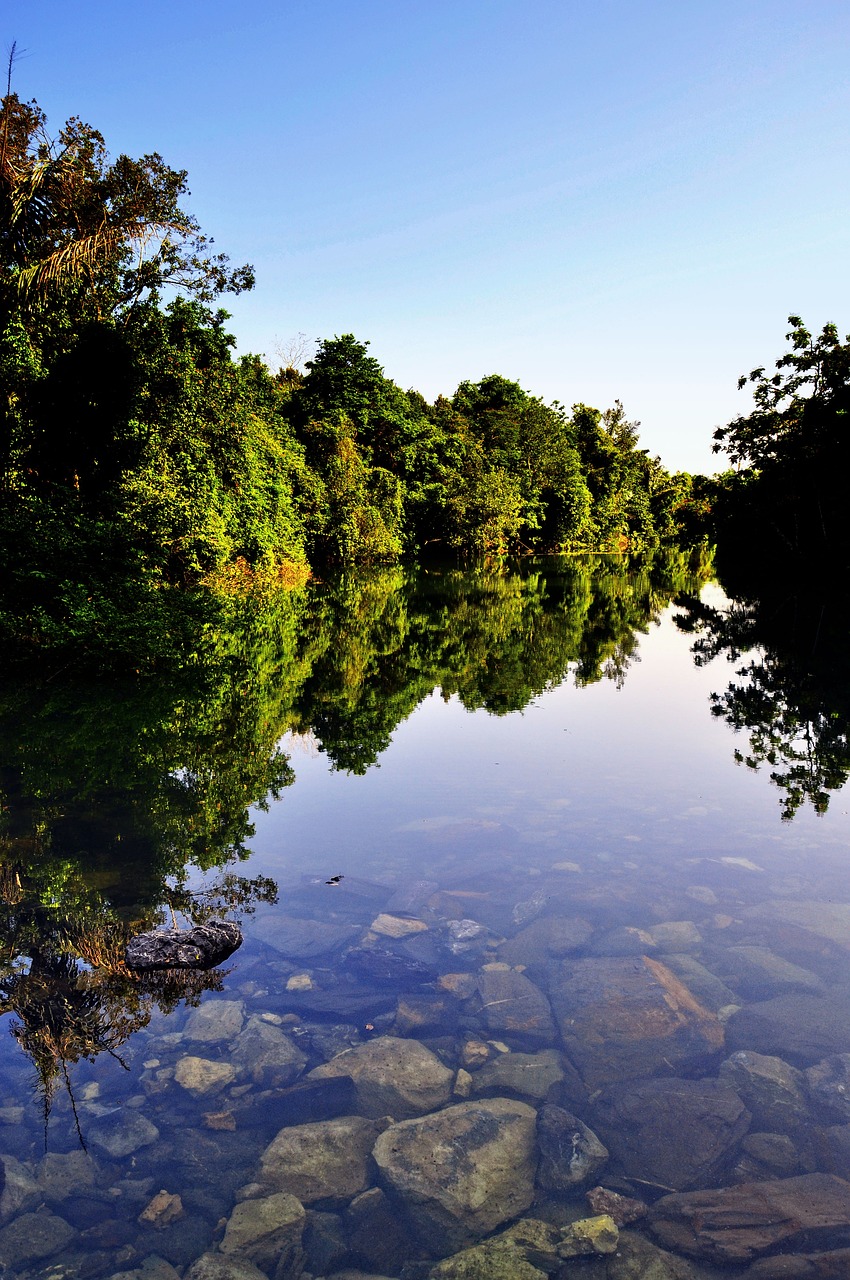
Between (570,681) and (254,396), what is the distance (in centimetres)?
2353

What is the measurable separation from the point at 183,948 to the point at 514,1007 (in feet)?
6.74

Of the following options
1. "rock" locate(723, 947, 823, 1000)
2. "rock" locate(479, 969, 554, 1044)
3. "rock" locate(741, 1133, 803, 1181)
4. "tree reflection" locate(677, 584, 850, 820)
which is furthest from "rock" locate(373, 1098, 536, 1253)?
"tree reflection" locate(677, 584, 850, 820)

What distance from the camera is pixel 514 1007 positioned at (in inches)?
180

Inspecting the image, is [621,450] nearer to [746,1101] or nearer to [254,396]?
[254,396]

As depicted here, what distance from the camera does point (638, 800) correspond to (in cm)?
830

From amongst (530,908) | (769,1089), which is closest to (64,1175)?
(769,1089)

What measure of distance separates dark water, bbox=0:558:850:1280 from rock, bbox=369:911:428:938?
0.02 m

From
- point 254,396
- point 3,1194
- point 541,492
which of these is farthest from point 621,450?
point 3,1194

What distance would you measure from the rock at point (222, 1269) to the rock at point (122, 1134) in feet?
2.33

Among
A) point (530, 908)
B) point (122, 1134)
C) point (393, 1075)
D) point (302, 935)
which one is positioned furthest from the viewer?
point (530, 908)

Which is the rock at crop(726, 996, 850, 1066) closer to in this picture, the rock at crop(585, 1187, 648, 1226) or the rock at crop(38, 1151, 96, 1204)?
the rock at crop(585, 1187, 648, 1226)

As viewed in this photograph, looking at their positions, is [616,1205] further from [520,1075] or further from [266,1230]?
[266,1230]

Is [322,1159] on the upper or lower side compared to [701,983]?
lower

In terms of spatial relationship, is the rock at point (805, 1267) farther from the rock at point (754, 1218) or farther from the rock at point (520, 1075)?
the rock at point (520, 1075)
